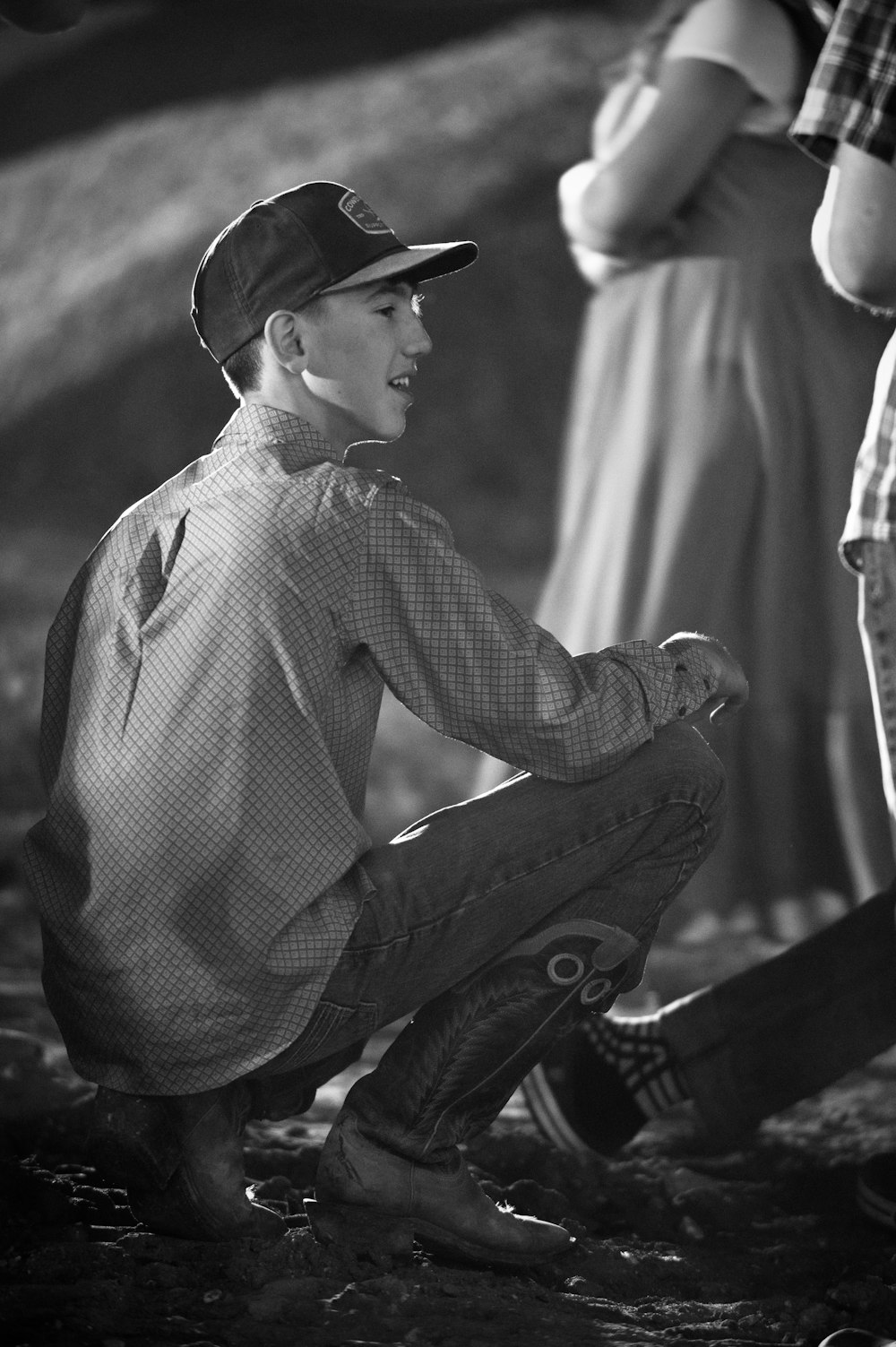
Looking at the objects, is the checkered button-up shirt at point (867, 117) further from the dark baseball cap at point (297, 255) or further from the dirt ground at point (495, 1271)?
the dirt ground at point (495, 1271)

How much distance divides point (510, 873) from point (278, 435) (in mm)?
552

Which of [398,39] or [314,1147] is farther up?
[398,39]

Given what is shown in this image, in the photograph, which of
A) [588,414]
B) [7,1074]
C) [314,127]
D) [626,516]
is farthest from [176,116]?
[7,1074]

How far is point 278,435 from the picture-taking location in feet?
5.95

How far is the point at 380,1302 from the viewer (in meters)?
1.67

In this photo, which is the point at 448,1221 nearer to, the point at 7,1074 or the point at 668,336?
the point at 7,1074

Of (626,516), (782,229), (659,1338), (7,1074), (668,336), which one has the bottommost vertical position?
(7,1074)

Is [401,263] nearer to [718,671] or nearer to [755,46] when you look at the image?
→ [718,671]

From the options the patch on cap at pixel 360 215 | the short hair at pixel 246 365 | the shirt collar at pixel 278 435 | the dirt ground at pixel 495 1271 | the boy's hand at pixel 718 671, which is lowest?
the dirt ground at pixel 495 1271

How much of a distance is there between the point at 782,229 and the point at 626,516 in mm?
666

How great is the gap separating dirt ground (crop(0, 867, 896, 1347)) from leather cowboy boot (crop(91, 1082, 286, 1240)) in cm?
3

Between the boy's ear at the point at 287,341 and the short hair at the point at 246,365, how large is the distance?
0.02 metres

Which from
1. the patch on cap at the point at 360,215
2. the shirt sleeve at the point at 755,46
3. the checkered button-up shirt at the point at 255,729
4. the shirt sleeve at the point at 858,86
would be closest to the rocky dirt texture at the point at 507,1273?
the checkered button-up shirt at the point at 255,729

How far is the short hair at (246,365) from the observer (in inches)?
73.7
